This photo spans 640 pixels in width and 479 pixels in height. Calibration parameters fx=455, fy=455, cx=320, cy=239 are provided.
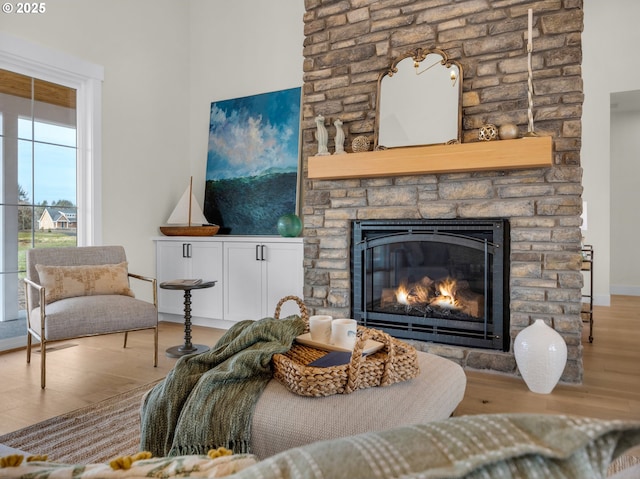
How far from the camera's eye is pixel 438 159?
3006mm

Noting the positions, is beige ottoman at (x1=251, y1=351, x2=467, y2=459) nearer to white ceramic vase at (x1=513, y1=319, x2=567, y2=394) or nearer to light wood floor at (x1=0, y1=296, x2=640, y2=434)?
light wood floor at (x1=0, y1=296, x2=640, y2=434)

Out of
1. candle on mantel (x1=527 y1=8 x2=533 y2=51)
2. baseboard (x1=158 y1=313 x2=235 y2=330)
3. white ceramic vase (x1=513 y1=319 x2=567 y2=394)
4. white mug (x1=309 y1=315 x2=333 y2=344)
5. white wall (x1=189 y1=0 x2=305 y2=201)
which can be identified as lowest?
baseboard (x1=158 y1=313 x2=235 y2=330)

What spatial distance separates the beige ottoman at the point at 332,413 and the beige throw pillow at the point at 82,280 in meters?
2.13

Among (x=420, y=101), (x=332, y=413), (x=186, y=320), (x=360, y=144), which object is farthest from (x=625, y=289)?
(x=332, y=413)

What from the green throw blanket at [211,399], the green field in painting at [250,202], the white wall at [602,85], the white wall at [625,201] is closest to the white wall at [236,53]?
the green field in painting at [250,202]

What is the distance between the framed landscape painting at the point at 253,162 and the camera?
4.42 m

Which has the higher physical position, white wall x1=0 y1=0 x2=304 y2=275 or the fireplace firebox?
white wall x1=0 y1=0 x2=304 y2=275

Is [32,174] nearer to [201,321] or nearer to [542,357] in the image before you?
[201,321]

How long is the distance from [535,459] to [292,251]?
349 centimetres

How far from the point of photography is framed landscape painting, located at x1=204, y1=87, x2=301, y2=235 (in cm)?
442

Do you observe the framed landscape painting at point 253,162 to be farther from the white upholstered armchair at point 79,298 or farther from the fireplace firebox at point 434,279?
the white upholstered armchair at point 79,298

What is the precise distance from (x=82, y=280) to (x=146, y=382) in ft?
2.94

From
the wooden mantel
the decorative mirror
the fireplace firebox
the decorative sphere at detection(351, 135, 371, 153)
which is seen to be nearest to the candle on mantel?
the decorative mirror

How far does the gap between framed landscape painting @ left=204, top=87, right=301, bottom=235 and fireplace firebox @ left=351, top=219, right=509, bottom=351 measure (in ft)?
4.04
